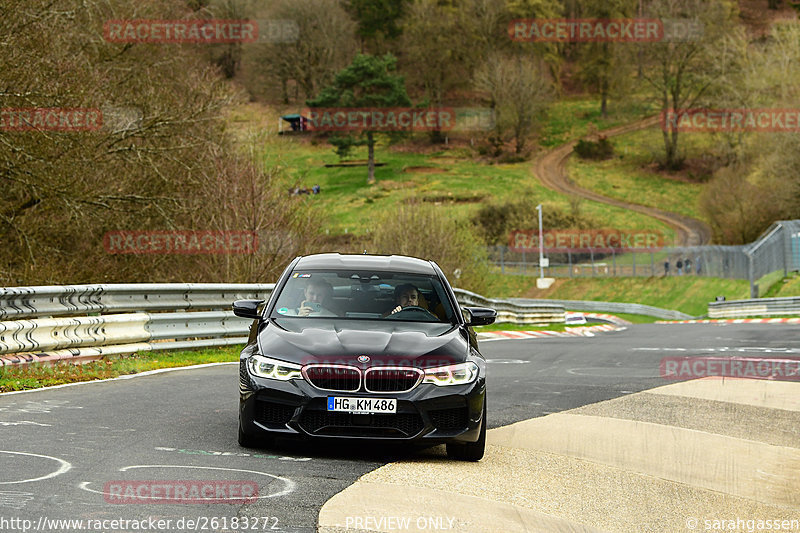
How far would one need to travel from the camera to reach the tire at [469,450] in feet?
25.7

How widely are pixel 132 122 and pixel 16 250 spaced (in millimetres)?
4160

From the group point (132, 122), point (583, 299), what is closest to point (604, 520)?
point (132, 122)

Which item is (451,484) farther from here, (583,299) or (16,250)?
(583,299)

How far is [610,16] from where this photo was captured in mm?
136000

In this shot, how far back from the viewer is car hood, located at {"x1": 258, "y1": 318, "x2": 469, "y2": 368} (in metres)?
7.59

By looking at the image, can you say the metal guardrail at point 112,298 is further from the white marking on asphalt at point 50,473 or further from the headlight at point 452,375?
the headlight at point 452,375

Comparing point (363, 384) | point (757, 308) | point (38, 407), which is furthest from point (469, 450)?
point (757, 308)
